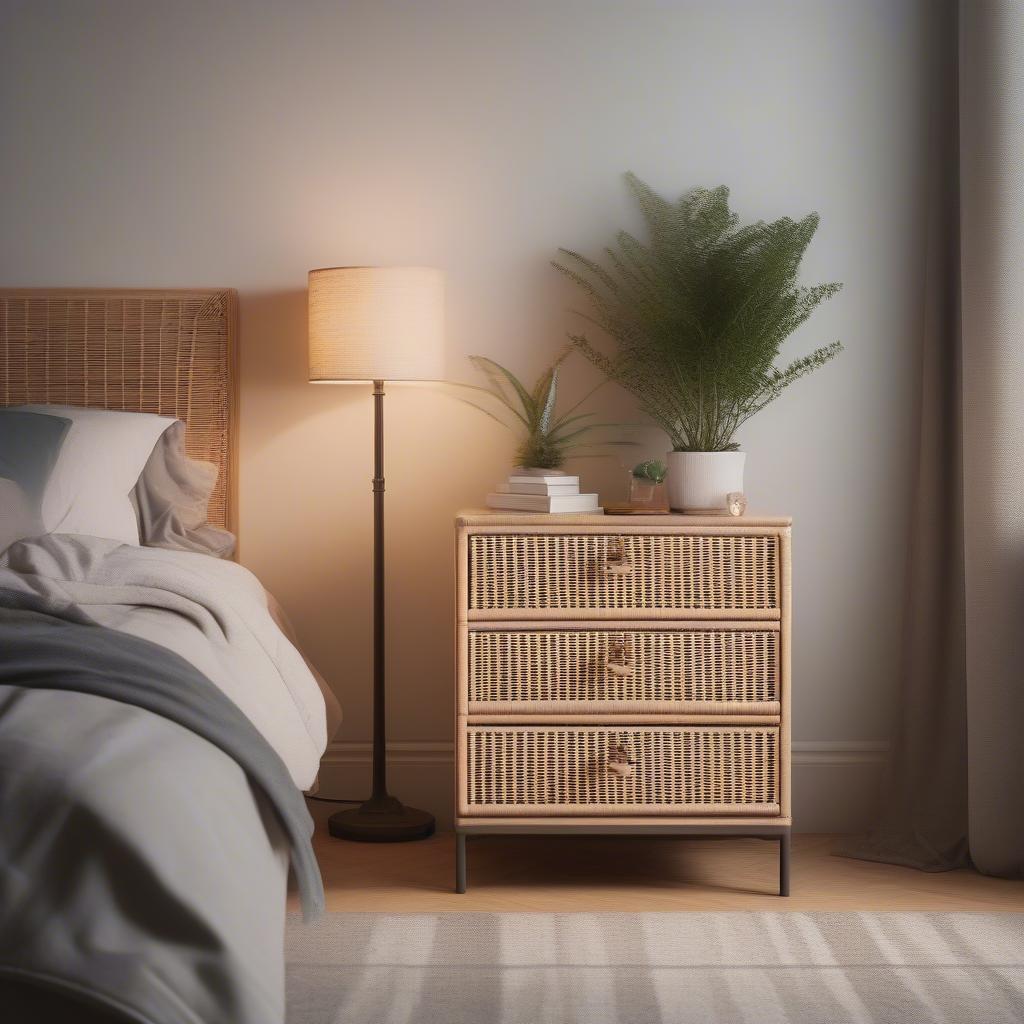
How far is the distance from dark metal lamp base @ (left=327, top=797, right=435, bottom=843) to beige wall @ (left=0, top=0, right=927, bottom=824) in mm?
713

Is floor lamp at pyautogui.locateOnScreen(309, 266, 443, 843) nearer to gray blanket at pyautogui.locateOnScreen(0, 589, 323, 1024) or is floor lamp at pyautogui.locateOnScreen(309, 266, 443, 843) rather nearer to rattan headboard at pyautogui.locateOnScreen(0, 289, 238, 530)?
rattan headboard at pyautogui.locateOnScreen(0, 289, 238, 530)

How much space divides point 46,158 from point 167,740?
2236 millimetres

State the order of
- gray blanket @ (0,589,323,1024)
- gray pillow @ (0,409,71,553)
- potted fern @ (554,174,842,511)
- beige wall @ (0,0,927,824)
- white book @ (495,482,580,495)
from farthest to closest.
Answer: beige wall @ (0,0,927,824)
potted fern @ (554,174,842,511)
white book @ (495,482,580,495)
gray pillow @ (0,409,71,553)
gray blanket @ (0,589,323,1024)

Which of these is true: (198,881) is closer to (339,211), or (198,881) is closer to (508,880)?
(508,880)

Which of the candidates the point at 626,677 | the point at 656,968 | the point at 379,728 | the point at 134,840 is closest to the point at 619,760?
the point at 626,677

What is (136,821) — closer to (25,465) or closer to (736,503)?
(25,465)

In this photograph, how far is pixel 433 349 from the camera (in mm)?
3000

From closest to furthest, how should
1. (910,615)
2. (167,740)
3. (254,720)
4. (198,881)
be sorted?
(198,881) → (167,740) → (254,720) → (910,615)

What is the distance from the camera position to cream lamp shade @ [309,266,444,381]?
2.93 metres

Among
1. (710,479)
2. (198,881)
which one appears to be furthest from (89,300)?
(198,881)

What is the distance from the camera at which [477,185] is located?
3.24 m

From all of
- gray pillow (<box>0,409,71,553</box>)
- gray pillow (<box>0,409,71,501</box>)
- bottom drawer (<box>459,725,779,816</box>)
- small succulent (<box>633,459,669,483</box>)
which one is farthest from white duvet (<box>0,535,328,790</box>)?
small succulent (<box>633,459,669,483</box>)

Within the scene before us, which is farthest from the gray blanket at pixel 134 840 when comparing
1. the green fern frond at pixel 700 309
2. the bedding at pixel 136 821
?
the green fern frond at pixel 700 309

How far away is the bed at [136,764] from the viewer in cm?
124
